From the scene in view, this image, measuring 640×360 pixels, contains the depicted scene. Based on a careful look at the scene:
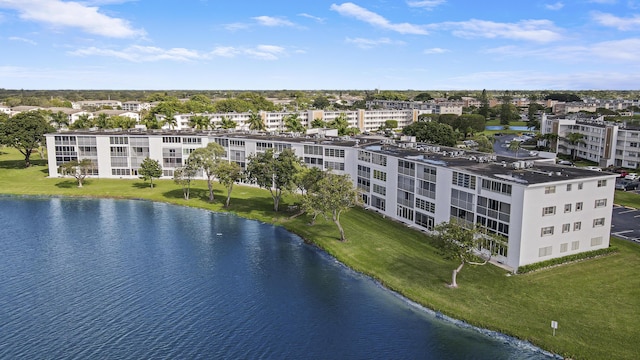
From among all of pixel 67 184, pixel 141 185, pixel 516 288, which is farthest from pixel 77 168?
pixel 516 288

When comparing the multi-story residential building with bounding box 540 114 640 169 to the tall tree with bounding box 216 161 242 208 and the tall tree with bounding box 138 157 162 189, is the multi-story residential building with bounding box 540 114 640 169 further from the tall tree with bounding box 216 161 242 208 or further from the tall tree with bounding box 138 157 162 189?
the tall tree with bounding box 138 157 162 189

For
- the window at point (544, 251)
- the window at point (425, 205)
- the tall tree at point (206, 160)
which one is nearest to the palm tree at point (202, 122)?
the tall tree at point (206, 160)

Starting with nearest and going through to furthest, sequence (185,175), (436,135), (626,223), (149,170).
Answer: (626,223), (185,175), (149,170), (436,135)

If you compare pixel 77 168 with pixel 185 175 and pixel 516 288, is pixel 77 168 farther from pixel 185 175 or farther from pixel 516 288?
pixel 516 288

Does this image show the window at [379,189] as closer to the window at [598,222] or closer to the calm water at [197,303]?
the calm water at [197,303]

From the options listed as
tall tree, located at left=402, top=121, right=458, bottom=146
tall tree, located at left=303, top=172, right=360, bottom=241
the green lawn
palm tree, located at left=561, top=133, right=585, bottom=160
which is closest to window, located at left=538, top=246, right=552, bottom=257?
the green lawn

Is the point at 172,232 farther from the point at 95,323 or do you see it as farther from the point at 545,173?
the point at 545,173
